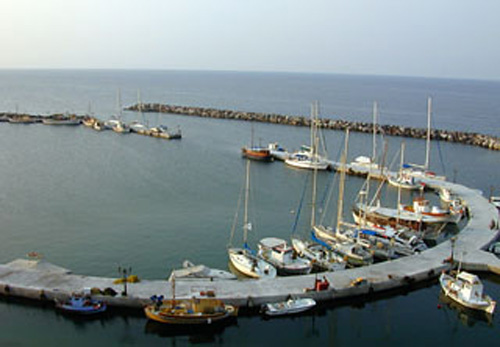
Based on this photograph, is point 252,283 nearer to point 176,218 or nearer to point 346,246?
point 346,246

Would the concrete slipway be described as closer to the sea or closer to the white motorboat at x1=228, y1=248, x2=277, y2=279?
the sea

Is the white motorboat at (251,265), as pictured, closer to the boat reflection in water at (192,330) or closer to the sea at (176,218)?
the sea at (176,218)

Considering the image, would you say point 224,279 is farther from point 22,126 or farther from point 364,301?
point 22,126

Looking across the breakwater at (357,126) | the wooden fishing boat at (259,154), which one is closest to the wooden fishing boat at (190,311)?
the wooden fishing boat at (259,154)

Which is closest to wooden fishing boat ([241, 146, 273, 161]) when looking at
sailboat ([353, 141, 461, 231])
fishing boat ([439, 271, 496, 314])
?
sailboat ([353, 141, 461, 231])

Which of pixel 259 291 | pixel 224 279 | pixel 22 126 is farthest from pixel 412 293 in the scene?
pixel 22 126

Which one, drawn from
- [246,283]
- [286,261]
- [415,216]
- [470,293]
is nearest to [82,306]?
[246,283]
